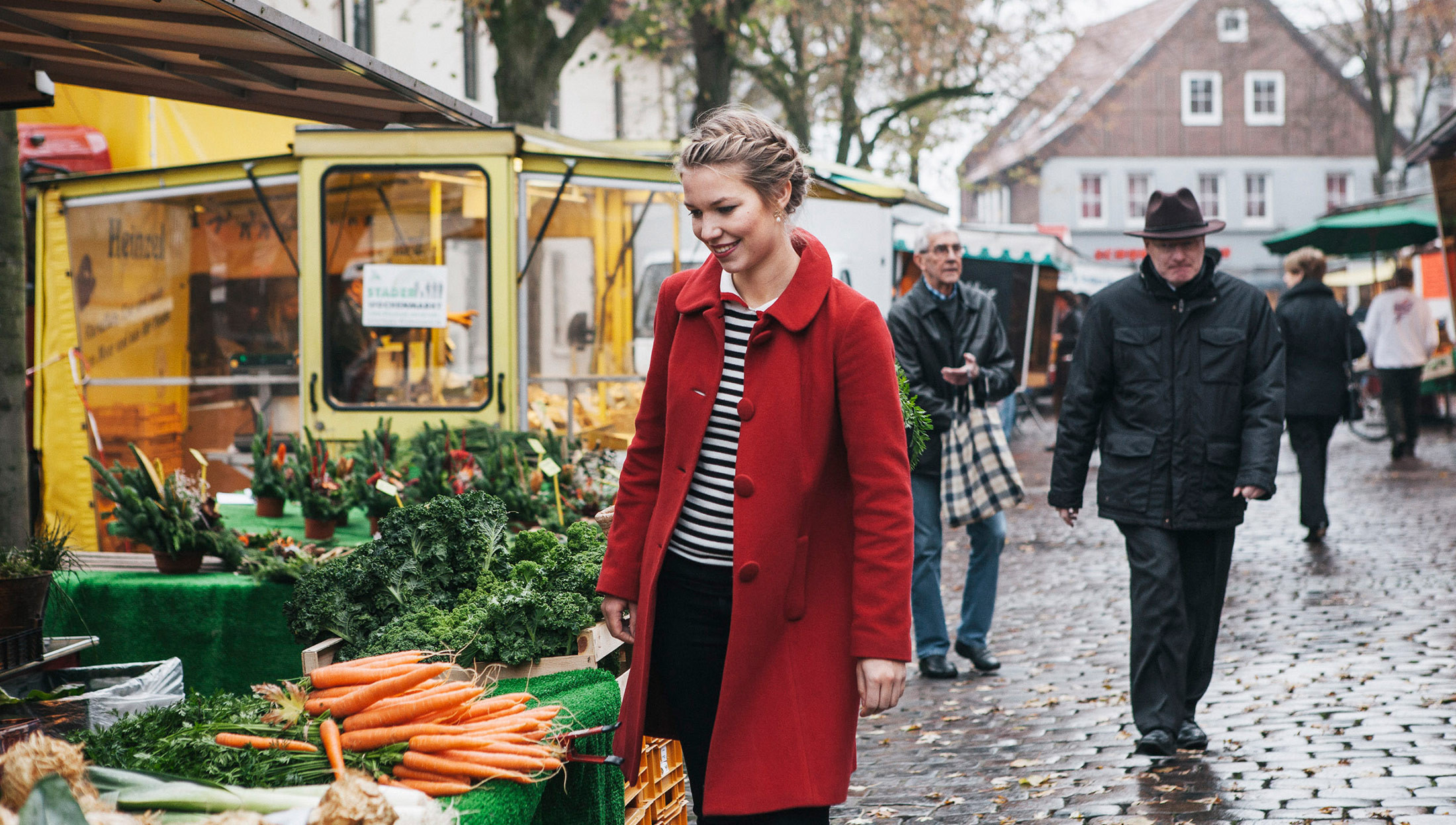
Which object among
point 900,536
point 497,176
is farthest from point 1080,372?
point 497,176

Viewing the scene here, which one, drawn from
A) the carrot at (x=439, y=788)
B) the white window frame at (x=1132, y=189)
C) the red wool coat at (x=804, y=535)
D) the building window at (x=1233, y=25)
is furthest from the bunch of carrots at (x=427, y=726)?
the building window at (x=1233, y=25)

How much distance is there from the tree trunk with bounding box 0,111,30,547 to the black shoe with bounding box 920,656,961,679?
403cm

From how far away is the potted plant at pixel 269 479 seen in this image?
632 cm

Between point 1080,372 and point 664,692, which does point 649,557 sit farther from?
point 1080,372

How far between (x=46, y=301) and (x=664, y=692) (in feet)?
26.4

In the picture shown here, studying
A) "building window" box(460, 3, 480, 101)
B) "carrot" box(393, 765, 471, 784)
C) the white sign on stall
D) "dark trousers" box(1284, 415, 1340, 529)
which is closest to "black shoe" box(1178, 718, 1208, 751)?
"carrot" box(393, 765, 471, 784)

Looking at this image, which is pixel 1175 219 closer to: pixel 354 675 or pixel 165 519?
pixel 354 675

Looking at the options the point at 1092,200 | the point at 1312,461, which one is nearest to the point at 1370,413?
the point at 1312,461

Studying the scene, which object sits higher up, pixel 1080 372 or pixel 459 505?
pixel 1080 372

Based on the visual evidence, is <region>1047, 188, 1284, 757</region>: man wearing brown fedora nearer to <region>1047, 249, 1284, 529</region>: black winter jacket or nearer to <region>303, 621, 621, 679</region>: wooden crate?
<region>1047, 249, 1284, 529</region>: black winter jacket

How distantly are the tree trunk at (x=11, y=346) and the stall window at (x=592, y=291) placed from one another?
3.56m

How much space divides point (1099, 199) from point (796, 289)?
4523 cm

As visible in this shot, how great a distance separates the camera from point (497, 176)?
328 inches

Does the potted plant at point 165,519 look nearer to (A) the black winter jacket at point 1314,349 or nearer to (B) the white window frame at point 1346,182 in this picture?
(A) the black winter jacket at point 1314,349
